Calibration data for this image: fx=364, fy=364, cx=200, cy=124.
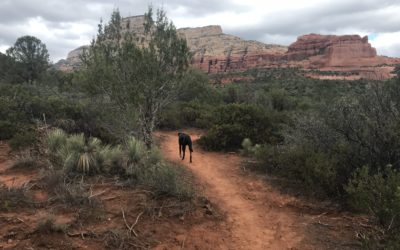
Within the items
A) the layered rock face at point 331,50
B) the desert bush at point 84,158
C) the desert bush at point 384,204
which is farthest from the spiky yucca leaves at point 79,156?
the layered rock face at point 331,50

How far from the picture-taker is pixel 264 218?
261 inches

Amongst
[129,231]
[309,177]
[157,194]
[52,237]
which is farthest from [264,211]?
[52,237]

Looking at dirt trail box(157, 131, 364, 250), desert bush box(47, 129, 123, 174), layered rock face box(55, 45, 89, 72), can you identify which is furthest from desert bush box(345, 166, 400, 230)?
layered rock face box(55, 45, 89, 72)

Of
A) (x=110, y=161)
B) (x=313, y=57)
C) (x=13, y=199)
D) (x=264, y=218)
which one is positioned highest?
(x=313, y=57)

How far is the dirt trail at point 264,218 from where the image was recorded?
5621 mm

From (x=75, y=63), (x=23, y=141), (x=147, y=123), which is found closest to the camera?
(x=23, y=141)

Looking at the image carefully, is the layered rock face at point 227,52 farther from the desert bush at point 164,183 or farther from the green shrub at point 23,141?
the desert bush at point 164,183

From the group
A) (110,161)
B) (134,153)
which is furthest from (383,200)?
(110,161)

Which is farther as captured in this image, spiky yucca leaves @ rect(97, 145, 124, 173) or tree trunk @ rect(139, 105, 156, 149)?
tree trunk @ rect(139, 105, 156, 149)

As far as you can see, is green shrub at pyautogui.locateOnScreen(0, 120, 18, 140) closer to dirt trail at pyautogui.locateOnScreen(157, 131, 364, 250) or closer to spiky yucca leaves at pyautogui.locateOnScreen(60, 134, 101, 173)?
spiky yucca leaves at pyautogui.locateOnScreen(60, 134, 101, 173)

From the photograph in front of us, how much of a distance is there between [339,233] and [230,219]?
A: 5.99 feet

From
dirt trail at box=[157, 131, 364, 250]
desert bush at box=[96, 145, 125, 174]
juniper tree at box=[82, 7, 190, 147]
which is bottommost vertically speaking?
dirt trail at box=[157, 131, 364, 250]

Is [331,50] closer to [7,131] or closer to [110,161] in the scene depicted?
[7,131]

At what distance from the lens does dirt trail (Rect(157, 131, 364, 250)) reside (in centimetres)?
562
